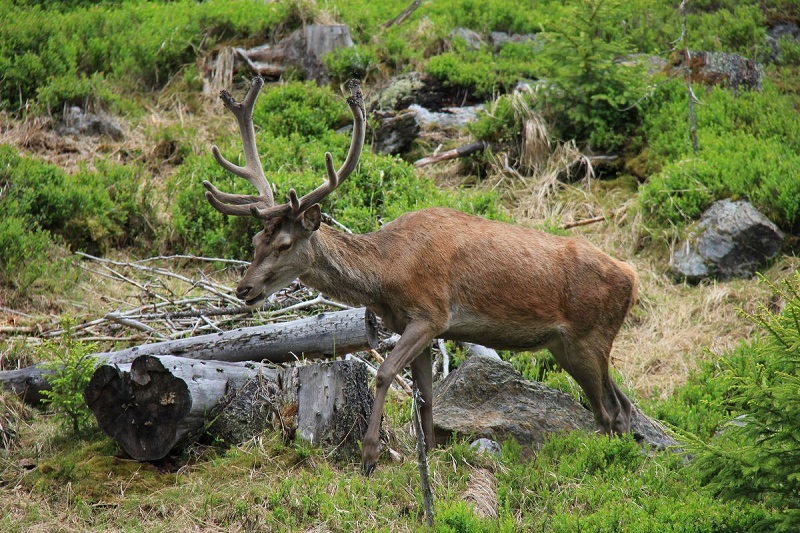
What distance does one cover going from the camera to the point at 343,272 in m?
6.87

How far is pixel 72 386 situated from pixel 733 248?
773cm

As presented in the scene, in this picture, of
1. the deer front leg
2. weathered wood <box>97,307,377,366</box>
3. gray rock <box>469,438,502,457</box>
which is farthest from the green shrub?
gray rock <box>469,438,502,457</box>

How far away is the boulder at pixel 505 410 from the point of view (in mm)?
7352

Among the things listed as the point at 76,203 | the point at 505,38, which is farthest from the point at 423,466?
the point at 505,38

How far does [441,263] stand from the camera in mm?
7043

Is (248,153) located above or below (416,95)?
above

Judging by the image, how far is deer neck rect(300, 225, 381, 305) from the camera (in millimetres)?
6871

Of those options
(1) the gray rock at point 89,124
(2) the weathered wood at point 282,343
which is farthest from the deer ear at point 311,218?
(1) the gray rock at point 89,124

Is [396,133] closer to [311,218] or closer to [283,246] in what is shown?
[311,218]

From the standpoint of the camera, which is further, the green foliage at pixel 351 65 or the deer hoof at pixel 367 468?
the green foliage at pixel 351 65

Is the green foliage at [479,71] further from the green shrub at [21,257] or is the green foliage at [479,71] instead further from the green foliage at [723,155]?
the green shrub at [21,257]

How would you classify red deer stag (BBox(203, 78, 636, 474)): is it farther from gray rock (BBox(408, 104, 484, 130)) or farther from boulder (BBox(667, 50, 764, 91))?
boulder (BBox(667, 50, 764, 91))

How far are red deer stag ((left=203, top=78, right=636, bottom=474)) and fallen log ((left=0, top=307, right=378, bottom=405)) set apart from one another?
0.66 metres

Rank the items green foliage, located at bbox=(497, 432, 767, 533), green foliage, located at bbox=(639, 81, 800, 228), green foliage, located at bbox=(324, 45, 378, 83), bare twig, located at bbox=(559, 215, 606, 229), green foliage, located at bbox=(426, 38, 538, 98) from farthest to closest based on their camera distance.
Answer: green foliage, located at bbox=(324, 45, 378, 83)
green foliage, located at bbox=(426, 38, 538, 98)
bare twig, located at bbox=(559, 215, 606, 229)
green foliage, located at bbox=(639, 81, 800, 228)
green foliage, located at bbox=(497, 432, 767, 533)
